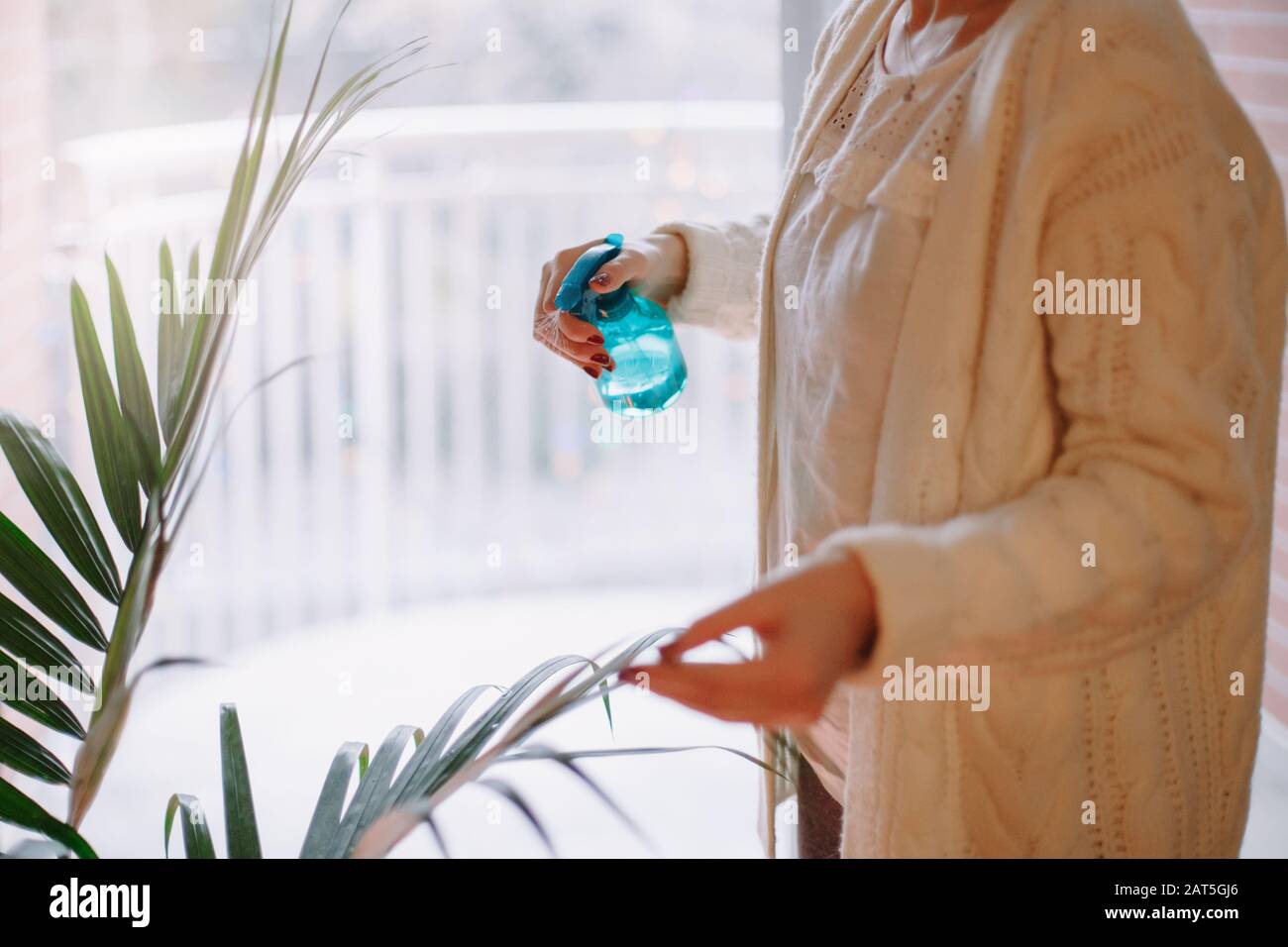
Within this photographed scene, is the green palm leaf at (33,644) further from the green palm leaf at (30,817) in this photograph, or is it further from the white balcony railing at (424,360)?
the white balcony railing at (424,360)

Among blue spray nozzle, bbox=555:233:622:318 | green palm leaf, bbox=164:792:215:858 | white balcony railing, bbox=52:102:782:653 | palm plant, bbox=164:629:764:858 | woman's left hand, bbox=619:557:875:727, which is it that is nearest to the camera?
woman's left hand, bbox=619:557:875:727

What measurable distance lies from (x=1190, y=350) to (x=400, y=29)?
2358 millimetres

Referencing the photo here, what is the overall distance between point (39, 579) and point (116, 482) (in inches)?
3.4

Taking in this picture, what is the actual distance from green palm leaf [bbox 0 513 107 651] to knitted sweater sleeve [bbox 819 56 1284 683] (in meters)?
0.58

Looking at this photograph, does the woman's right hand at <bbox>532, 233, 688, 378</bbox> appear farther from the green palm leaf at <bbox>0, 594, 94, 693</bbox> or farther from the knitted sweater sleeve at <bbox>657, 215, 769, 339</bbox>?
the green palm leaf at <bbox>0, 594, 94, 693</bbox>

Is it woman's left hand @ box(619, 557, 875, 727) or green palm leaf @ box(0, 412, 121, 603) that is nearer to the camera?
woman's left hand @ box(619, 557, 875, 727)

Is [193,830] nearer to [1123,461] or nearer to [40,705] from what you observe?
[40,705]

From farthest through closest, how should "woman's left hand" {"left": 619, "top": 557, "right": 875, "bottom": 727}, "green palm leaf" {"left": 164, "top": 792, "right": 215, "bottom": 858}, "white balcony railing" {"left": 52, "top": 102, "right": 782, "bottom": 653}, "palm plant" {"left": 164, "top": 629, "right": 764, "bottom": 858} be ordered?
"white balcony railing" {"left": 52, "top": 102, "right": 782, "bottom": 653} < "green palm leaf" {"left": 164, "top": 792, "right": 215, "bottom": 858} < "palm plant" {"left": 164, "top": 629, "right": 764, "bottom": 858} < "woman's left hand" {"left": 619, "top": 557, "right": 875, "bottom": 727}

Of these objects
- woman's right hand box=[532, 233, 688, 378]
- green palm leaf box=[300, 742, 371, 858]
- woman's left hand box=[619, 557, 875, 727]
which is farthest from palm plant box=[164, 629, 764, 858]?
woman's right hand box=[532, 233, 688, 378]

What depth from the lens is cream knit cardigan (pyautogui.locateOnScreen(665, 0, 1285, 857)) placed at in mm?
539

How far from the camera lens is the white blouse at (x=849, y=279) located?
0.67m
